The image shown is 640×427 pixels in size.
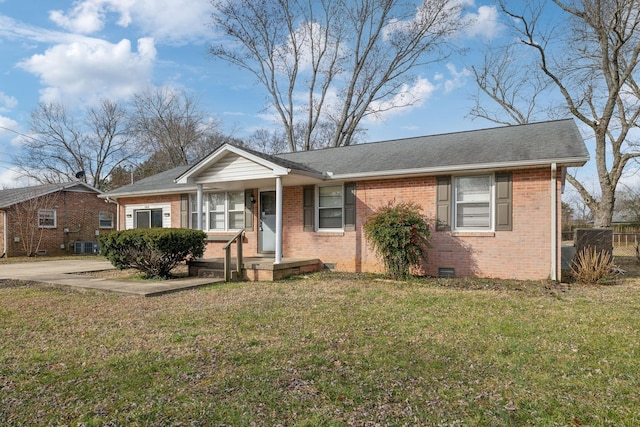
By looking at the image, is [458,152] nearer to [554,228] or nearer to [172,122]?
[554,228]

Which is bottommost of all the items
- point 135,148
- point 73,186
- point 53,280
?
point 53,280

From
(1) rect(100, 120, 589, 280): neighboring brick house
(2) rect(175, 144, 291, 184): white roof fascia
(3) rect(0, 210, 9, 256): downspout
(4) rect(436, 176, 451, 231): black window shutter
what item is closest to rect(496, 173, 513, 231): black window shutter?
(1) rect(100, 120, 589, 280): neighboring brick house

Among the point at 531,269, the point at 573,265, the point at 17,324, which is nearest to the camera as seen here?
the point at 17,324

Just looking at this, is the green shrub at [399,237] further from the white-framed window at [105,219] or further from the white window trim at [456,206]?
the white-framed window at [105,219]

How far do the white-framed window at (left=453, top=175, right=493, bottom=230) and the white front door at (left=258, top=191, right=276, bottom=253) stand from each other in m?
5.51

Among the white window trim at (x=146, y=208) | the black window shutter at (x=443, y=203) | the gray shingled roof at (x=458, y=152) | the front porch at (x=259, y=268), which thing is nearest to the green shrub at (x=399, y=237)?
the black window shutter at (x=443, y=203)

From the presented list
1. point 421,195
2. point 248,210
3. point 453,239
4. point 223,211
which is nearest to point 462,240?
point 453,239

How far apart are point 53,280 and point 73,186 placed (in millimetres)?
14733

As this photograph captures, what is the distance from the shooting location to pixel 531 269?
8539 millimetres

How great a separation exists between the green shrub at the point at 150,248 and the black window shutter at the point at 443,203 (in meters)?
6.18

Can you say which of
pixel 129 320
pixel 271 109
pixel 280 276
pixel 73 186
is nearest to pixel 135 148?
pixel 73 186

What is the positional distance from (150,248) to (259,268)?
2631 mm

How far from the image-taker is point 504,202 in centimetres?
877

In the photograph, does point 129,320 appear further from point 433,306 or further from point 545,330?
point 545,330
